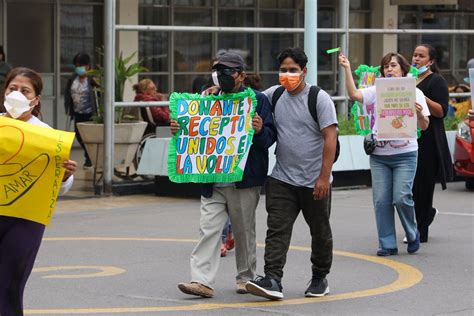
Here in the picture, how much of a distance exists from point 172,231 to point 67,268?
8.60ft

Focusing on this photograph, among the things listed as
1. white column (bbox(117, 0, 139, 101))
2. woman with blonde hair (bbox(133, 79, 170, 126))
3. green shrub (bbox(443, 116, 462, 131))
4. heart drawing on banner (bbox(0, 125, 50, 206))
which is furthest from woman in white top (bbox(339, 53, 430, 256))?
white column (bbox(117, 0, 139, 101))

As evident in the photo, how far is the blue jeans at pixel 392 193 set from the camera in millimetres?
11039

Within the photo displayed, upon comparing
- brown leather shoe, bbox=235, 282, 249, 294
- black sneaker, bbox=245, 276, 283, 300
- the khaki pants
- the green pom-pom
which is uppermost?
the green pom-pom

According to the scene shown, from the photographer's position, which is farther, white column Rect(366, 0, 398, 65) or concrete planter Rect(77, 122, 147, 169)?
white column Rect(366, 0, 398, 65)

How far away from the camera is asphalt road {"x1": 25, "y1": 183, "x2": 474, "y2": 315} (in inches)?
340

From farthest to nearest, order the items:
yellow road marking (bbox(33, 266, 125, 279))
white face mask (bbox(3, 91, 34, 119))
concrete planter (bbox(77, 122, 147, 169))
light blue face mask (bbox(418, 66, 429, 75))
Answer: concrete planter (bbox(77, 122, 147, 169)), light blue face mask (bbox(418, 66, 429, 75)), yellow road marking (bbox(33, 266, 125, 279)), white face mask (bbox(3, 91, 34, 119))

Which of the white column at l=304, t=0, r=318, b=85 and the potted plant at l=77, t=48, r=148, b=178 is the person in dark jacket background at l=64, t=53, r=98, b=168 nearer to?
the potted plant at l=77, t=48, r=148, b=178

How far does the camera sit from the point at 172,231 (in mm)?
Answer: 12812

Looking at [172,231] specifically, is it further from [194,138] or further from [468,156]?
[468,156]

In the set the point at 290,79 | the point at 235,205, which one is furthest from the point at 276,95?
the point at 235,205

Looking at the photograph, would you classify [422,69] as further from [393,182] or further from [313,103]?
[313,103]

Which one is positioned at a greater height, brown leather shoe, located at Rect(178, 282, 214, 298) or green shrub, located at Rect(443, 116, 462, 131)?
green shrub, located at Rect(443, 116, 462, 131)

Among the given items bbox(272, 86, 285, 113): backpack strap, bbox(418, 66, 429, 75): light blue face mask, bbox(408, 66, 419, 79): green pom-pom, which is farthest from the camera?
bbox(418, 66, 429, 75): light blue face mask

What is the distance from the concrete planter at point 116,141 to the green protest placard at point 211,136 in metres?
7.10
